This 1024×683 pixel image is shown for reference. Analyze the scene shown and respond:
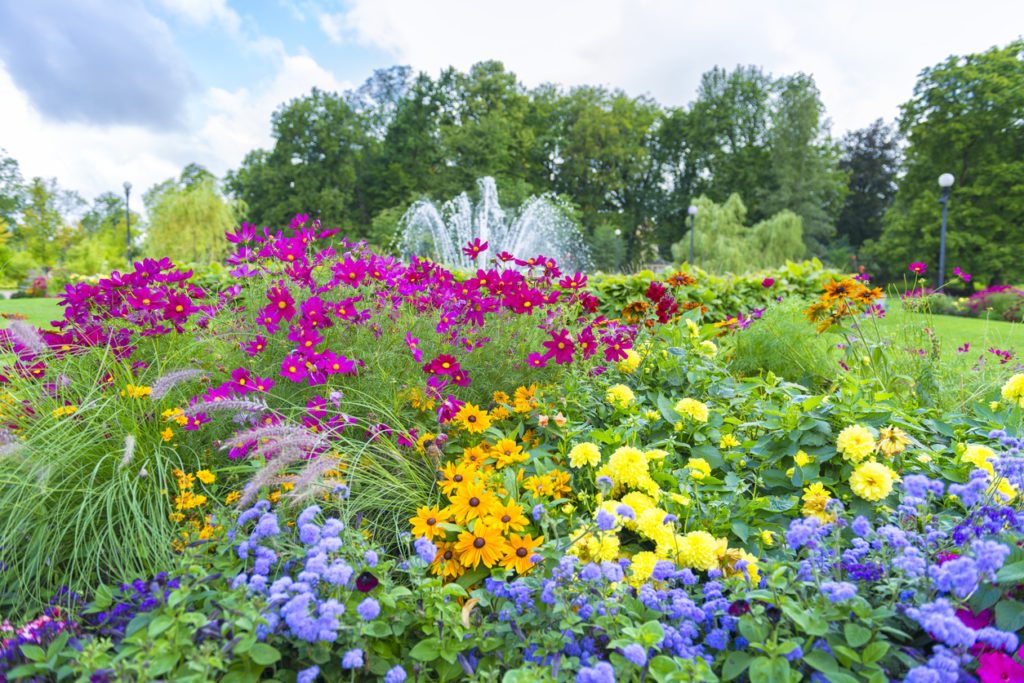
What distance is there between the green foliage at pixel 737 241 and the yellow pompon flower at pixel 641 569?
18.8 m

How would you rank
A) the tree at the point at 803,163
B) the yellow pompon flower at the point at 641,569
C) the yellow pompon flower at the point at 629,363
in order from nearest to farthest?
→ the yellow pompon flower at the point at 641,569 → the yellow pompon flower at the point at 629,363 → the tree at the point at 803,163

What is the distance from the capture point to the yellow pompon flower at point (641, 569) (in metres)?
1.28

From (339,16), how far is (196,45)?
4748 millimetres

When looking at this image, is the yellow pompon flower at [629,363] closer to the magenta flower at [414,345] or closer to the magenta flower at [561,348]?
the magenta flower at [561,348]

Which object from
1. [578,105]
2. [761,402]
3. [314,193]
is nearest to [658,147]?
[578,105]

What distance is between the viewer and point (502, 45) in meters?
23.9

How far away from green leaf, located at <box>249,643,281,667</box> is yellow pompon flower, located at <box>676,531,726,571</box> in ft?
2.79

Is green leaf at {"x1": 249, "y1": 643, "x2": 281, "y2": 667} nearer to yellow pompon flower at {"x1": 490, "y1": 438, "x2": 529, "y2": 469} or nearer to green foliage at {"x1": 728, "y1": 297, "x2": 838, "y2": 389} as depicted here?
yellow pompon flower at {"x1": 490, "y1": 438, "x2": 529, "y2": 469}

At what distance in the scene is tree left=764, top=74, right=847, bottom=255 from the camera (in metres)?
25.0

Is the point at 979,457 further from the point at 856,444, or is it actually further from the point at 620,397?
the point at 620,397

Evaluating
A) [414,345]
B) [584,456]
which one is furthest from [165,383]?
[584,456]

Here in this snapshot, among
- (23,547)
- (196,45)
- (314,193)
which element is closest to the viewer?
(23,547)

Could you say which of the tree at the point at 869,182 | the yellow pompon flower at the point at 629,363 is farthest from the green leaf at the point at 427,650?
the tree at the point at 869,182

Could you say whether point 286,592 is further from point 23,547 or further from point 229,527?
point 23,547
